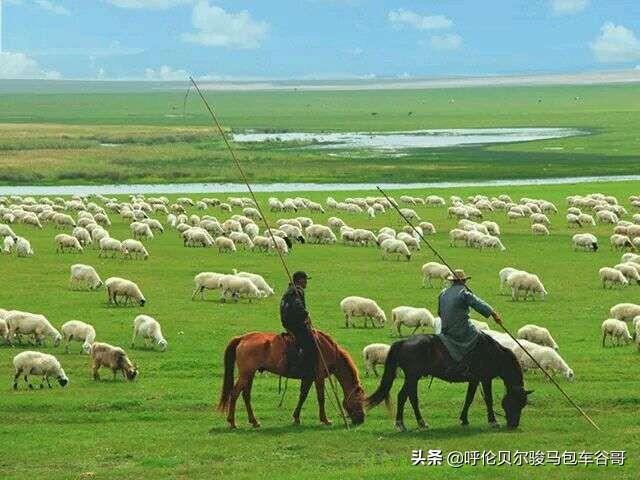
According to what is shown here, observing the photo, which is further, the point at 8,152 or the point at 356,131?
the point at 356,131

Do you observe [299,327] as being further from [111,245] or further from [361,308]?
[111,245]

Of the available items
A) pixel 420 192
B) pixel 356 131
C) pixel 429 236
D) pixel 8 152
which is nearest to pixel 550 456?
pixel 429 236

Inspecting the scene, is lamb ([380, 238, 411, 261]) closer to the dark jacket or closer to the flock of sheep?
the flock of sheep

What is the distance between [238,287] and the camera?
89.6 feet

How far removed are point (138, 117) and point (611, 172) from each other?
302 feet

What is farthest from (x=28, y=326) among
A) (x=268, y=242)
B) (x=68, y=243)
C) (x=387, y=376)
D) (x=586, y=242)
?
(x=586, y=242)


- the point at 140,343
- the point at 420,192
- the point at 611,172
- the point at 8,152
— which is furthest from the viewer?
the point at 8,152

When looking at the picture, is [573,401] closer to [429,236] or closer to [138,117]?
[429,236]

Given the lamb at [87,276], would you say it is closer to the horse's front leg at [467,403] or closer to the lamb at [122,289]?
the lamb at [122,289]

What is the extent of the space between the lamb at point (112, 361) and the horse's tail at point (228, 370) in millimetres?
3808

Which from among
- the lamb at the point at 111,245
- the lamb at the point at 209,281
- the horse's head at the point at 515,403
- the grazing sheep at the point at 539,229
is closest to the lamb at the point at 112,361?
the horse's head at the point at 515,403

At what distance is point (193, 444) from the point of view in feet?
47.0

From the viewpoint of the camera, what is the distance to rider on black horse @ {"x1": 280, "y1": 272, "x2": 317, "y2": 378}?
14617mm

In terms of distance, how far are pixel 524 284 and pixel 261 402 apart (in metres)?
11.9
